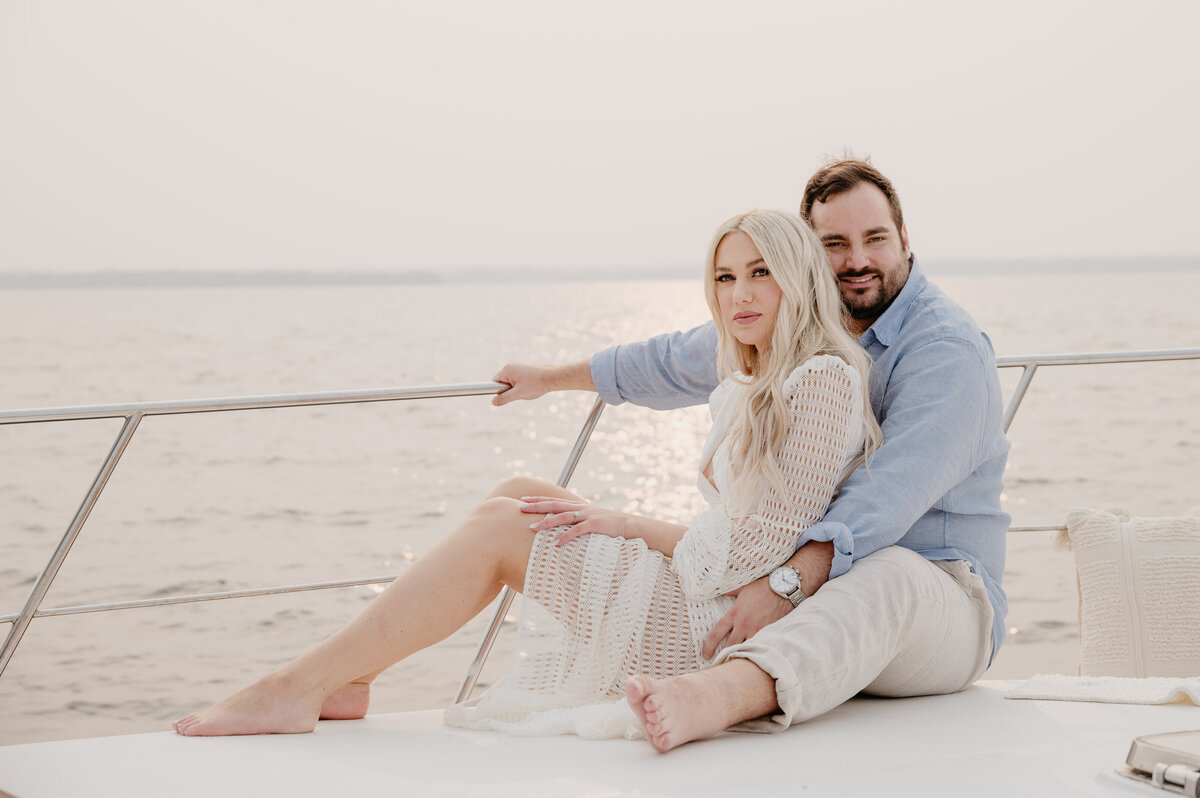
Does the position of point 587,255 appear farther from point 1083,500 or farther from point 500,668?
point 500,668

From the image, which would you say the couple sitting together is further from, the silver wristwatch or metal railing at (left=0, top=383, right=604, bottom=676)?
metal railing at (left=0, top=383, right=604, bottom=676)

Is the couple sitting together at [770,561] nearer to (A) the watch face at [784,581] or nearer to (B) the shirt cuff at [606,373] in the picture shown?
(A) the watch face at [784,581]

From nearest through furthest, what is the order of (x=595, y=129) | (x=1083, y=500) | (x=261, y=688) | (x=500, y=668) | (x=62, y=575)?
1. (x=261, y=688)
2. (x=500, y=668)
3. (x=62, y=575)
4. (x=1083, y=500)
5. (x=595, y=129)

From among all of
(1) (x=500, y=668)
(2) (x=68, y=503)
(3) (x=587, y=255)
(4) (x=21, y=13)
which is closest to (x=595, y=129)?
(3) (x=587, y=255)

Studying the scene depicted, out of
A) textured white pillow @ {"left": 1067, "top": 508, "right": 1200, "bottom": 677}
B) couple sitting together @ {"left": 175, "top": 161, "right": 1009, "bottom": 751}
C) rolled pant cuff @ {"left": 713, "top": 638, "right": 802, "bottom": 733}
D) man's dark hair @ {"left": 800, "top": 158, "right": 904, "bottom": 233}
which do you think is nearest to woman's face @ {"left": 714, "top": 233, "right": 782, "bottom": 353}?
couple sitting together @ {"left": 175, "top": 161, "right": 1009, "bottom": 751}

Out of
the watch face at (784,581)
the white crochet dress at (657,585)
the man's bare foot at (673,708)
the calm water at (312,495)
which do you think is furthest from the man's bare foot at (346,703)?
the calm water at (312,495)

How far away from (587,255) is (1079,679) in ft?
50.2

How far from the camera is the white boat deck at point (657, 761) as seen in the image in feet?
3.96

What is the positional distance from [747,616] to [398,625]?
49 centimetres

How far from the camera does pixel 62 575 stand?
18.8ft

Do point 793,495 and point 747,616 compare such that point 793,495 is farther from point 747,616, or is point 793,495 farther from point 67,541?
point 67,541

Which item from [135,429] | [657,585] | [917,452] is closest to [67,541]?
[135,429]

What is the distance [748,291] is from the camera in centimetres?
166

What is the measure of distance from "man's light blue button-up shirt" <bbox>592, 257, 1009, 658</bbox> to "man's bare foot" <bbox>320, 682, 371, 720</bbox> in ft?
2.28
